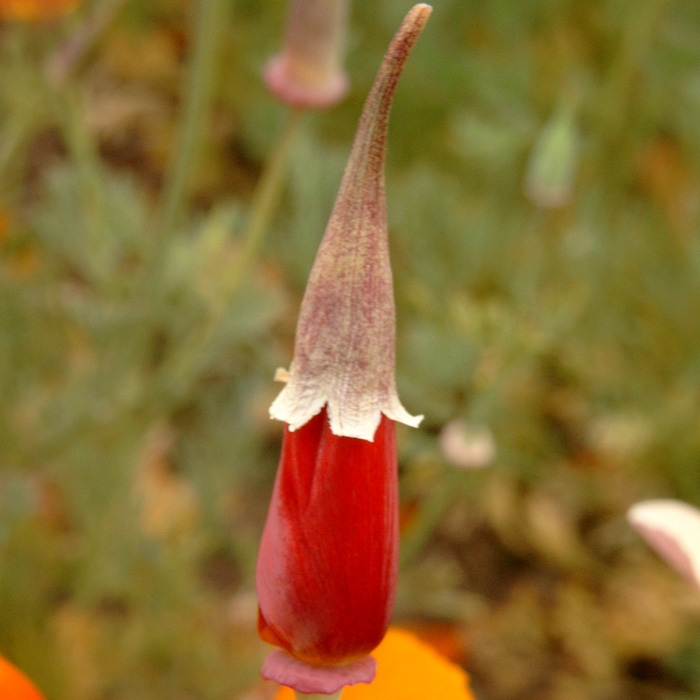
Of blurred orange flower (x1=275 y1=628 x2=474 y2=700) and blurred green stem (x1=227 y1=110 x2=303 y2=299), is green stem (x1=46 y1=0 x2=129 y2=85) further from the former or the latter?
blurred orange flower (x1=275 y1=628 x2=474 y2=700)

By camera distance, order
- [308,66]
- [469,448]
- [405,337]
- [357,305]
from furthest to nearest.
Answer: [405,337] < [469,448] < [308,66] < [357,305]

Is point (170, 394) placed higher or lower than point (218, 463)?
higher

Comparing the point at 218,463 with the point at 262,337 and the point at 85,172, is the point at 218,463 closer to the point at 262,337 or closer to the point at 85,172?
the point at 262,337

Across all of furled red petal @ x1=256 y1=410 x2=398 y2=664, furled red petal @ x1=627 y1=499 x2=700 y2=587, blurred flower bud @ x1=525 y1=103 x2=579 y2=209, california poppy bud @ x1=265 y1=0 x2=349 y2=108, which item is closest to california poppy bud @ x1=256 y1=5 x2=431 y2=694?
furled red petal @ x1=256 y1=410 x2=398 y2=664

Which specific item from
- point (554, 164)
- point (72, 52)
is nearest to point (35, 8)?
point (72, 52)

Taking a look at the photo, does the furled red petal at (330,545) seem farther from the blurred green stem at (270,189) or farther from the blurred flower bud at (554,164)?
the blurred flower bud at (554,164)

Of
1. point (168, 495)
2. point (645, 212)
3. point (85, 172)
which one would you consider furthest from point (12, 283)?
point (645, 212)

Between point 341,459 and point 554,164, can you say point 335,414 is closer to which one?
point 341,459

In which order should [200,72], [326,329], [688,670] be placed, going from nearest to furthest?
[326,329], [200,72], [688,670]
